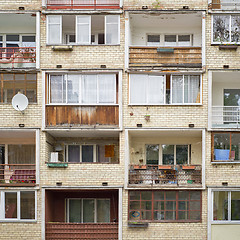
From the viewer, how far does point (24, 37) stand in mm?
22781

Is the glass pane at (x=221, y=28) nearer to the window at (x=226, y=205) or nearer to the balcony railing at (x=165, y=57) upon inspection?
the balcony railing at (x=165, y=57)

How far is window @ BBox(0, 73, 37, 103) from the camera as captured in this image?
69.4 ft

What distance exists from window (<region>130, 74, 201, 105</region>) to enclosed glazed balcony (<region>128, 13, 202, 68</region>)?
0.57m

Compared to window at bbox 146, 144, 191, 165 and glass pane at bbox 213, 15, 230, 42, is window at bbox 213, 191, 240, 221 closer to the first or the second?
window at bbox 146, 144, 191, 165

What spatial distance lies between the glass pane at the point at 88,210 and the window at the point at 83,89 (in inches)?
202

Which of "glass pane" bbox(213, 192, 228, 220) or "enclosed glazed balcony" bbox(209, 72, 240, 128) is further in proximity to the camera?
"enclosed glazed balcony" bbox(209, 72, 240, 128)

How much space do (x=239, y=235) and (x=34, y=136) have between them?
411 inches

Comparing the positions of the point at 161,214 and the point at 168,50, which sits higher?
the point at 168,50

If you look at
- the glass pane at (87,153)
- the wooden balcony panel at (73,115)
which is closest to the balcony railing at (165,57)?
the wooden balcony panel at (73,115)

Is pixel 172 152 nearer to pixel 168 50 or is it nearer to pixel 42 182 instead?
pixel 168 50

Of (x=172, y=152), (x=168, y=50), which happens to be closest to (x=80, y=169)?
(x=172, y=152)

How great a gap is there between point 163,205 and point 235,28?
8.68 meters

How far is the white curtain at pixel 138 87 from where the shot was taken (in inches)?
826

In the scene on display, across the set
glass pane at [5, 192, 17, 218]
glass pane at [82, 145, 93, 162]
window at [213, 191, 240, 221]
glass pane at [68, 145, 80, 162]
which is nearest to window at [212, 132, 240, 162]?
window at [213, 191, 240, 221]
